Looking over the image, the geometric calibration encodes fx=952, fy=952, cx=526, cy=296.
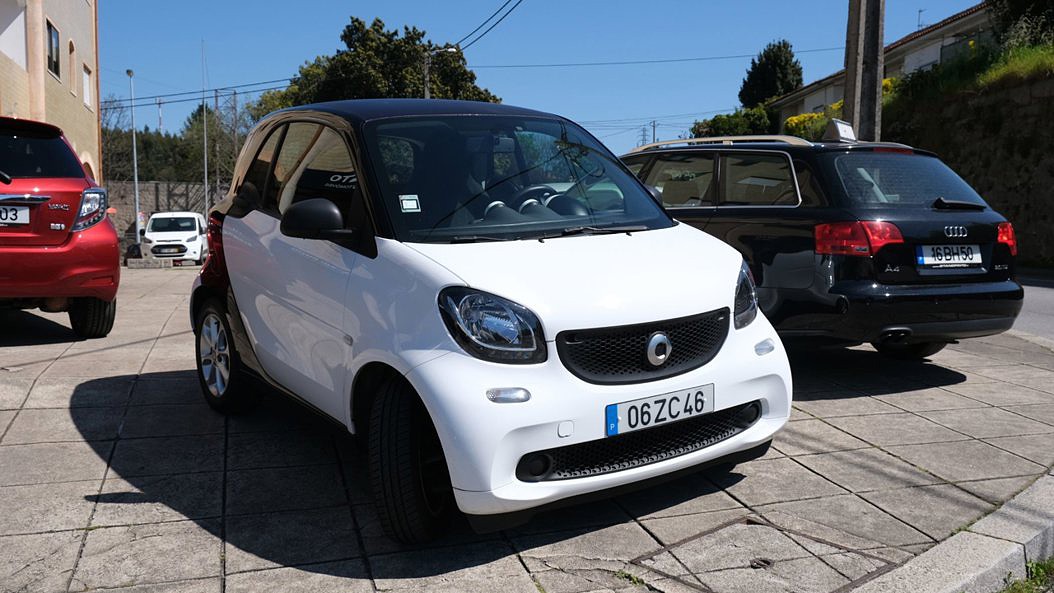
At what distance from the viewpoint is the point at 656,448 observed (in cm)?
356

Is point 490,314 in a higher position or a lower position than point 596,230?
lower

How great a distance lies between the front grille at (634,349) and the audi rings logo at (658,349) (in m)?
0.02

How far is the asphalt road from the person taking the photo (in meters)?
9.62

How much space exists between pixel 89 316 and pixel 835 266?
5748 millimetres

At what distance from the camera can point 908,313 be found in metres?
5.64

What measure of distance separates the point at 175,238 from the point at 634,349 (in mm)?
24593

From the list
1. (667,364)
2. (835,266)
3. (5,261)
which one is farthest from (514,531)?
(5,261)

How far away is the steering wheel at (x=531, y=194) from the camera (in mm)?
4137

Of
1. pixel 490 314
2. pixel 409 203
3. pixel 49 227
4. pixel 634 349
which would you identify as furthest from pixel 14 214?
pixel 634 349

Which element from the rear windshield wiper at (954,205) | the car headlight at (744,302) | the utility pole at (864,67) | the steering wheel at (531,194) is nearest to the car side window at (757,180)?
the rear windshield wiper at (954,205)

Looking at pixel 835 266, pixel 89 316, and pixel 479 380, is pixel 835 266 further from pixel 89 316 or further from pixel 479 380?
pixel 89 316

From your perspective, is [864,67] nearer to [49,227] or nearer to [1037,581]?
[49,227]

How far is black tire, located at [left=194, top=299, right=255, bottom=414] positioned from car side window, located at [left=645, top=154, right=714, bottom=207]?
3.09 metres

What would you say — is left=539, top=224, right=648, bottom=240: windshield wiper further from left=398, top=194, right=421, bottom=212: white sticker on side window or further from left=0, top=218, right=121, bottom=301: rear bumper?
left=0, top=218, right=121, bottom=301: rear bumper
